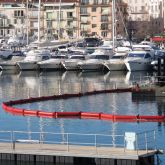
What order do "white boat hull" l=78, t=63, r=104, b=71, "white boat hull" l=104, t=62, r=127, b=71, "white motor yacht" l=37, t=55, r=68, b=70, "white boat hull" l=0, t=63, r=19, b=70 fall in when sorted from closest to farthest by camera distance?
"white boat hull" l=104, t=62, r=127, b=71, "white boat hull" l=78, t=63, r=104, b=71, "white motor yacht" l=37, t=55, r=68, b=70, "white boat hull" l=0, t=63, r=19, b=70

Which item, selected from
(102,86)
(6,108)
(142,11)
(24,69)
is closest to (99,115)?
(6,108)

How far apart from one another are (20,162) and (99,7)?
4682 inches

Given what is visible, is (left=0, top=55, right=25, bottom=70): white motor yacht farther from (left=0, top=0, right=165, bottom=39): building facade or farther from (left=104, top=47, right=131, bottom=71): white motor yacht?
(left=0, top=0, right=165, bottom=39): building facade

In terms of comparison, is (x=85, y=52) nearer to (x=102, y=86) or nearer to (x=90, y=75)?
(x=90, y=75)

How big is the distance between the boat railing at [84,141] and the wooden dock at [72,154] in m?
0.10

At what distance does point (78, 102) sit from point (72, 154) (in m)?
24.9

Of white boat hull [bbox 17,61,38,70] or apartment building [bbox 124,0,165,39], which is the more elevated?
apartment building [bbox 124,0,165,39]

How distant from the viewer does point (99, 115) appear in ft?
165

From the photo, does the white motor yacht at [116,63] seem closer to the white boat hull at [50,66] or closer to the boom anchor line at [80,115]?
the white boat hull at [50,66]

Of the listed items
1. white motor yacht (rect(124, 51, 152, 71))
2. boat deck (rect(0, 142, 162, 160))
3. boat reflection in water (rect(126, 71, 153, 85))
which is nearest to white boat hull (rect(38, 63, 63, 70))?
white motor yacht (rect(124, 51, 152, 71))

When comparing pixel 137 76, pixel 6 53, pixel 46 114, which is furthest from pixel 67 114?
pixel 6 53

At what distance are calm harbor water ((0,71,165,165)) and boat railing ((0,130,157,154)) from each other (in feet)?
2.70

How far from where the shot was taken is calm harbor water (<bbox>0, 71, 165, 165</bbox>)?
1816 inches

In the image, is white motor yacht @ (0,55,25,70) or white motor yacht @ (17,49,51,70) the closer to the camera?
white motor yacht @ (17,49,51,70)
